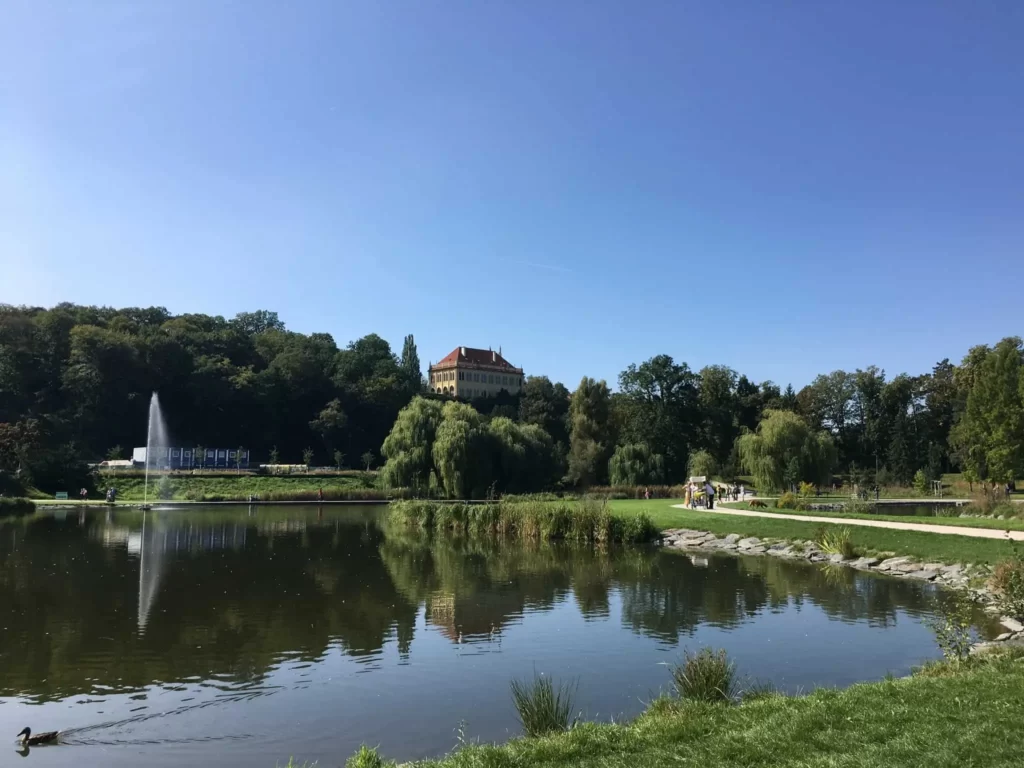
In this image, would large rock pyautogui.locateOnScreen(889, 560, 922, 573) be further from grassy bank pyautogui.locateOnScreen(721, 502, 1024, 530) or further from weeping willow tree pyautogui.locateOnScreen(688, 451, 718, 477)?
weeping willow tree pyautogui.locateOnScreen(688, 451, 718, 477)

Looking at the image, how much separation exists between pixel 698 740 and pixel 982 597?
12.1 meters

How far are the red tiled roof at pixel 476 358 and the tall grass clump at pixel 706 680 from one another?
423 feet

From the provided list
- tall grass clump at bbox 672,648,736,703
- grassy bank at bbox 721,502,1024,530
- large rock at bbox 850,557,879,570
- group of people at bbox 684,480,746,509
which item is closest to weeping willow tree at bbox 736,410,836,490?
group of people at bbox 684,480,746,509

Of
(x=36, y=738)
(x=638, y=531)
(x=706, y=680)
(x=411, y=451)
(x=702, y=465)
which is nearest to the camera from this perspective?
(x=36, y=738)

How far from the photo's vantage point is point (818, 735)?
19.1 ft

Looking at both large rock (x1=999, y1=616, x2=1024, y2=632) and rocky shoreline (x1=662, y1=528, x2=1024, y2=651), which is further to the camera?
rocky shoreline (x1=662, y1=528, x2=1024, y2=651)

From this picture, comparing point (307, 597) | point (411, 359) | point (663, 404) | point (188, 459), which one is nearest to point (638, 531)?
point (307, 597)

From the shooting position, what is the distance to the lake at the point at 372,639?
8398 millimetres

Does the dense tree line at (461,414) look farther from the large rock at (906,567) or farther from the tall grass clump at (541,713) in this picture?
the tall grass clump at (541,713)

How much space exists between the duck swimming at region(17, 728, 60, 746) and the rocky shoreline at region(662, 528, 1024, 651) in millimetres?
11298

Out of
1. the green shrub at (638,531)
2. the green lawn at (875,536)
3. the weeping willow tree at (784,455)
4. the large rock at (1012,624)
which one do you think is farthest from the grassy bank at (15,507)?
the large rock at (1012,624)

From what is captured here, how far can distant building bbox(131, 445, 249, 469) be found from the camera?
69750mm

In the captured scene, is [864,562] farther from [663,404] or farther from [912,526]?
[663,404]

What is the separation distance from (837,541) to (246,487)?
155 feet
